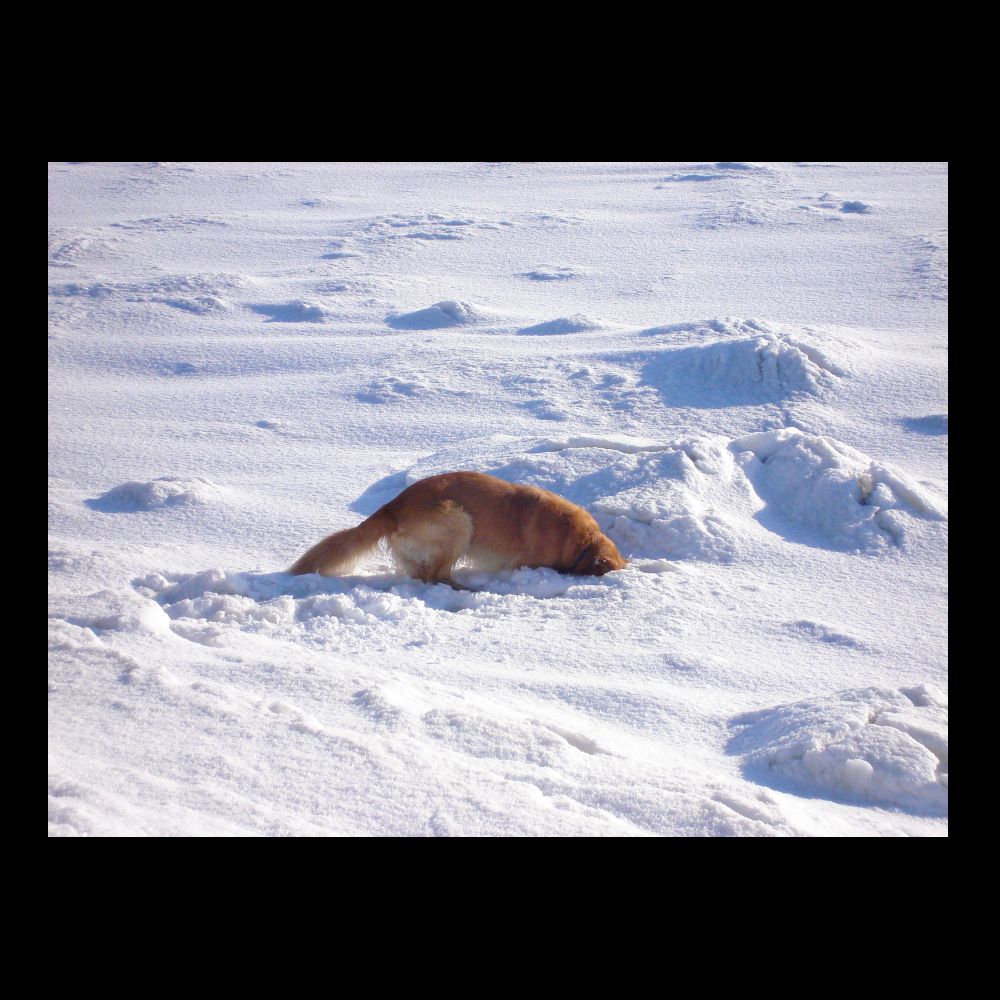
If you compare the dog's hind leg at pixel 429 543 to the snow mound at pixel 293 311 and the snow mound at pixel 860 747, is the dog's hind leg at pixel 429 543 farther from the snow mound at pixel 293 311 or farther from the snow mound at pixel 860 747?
the snow mound at pixel 293 311

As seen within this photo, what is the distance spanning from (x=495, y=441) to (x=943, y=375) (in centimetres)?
449

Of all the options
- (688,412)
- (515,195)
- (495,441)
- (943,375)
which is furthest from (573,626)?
(515,195)

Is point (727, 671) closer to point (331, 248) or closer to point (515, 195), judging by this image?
point (331, 248)

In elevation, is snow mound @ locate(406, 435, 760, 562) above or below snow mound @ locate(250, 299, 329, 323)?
below

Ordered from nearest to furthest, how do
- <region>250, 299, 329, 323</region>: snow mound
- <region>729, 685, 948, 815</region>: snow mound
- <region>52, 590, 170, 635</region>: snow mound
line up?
1. <region>729, 685, 948, 815</region>: snow mound
2. <region>52, 590, 170, 635</region>: snow mound
3. <region>250, 299, 329, 323</region>: snow mound

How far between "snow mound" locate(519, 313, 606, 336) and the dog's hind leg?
5540 millimetres

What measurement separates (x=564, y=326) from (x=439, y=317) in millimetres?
1486

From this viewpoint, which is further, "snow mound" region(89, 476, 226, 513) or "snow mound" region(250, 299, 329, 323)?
"snow mound" region(250, 299, 329, 323)

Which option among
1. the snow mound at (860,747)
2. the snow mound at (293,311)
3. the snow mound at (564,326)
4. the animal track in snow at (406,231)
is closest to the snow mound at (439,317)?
the snow mound at (564,326)

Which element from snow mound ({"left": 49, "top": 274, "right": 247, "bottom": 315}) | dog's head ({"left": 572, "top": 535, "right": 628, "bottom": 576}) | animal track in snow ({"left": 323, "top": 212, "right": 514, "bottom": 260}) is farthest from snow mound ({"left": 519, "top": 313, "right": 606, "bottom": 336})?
dog's head ({"left": 572, "top": 535, "right": 628, "bottom": 576})

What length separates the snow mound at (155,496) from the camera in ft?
20.2

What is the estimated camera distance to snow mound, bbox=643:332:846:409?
8109 millimetres

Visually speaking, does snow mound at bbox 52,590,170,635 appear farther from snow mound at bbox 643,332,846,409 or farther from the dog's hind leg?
snow mound at bbox 643,332,846,409

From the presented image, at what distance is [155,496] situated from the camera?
6.20 m
